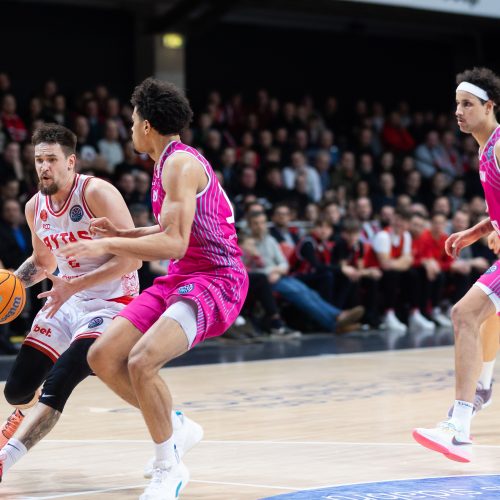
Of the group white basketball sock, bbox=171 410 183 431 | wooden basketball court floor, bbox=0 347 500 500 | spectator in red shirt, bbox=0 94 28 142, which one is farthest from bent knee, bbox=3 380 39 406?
spectator in red shirt, bbox=0 94 28 142

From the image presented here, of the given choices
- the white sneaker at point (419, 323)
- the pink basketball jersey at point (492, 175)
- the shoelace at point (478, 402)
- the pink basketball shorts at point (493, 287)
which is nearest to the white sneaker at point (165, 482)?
the pink basketball shorts at point (493, 287)

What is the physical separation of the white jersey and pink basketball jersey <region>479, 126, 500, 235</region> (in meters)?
1.86

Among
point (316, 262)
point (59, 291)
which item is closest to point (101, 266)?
point (59, 291)

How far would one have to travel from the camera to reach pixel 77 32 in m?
17.5

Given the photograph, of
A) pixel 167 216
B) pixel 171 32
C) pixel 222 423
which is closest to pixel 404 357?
pixel 222 423

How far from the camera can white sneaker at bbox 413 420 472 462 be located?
5359mm

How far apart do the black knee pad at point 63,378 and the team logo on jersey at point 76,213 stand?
0.69 m

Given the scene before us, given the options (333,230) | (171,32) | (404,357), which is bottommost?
(404,357)

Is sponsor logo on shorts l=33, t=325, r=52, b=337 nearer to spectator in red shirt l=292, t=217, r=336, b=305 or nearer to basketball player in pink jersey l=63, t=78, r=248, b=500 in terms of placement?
basketball player in pink jersey l=63, t=78, r=248, b=500

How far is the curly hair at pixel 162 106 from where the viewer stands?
485cm

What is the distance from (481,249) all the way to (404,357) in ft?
16.1

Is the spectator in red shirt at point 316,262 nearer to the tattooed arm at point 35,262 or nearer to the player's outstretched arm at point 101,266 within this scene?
the tattooed arm at point 35,262

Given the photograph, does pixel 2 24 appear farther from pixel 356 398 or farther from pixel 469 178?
pixel 356 398

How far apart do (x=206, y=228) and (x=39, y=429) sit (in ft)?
3.99
